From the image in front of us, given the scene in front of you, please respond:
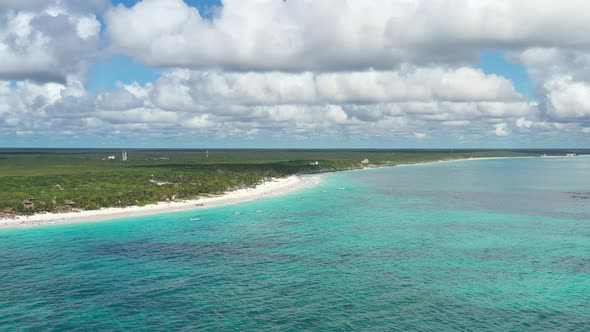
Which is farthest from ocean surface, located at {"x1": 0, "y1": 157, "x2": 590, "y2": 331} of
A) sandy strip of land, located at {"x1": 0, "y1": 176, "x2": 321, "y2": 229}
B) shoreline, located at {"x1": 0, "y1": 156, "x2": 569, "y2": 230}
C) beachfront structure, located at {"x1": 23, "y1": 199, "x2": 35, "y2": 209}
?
beachfront structure, located at {"x1": 23, "y1": 199, "x2": 35, "y2": 209}

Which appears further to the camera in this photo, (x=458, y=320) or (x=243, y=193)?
(x=243, y=193)

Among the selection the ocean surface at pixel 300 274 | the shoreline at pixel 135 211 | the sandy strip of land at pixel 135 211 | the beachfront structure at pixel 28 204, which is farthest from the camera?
the beachfront structure at pixel 28 204

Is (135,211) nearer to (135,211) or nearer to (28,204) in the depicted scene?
(135,211)

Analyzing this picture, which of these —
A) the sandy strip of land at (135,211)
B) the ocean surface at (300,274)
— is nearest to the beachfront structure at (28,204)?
the sandy strip of land at (135,211)

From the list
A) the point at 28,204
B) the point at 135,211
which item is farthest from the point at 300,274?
the point at 28,204

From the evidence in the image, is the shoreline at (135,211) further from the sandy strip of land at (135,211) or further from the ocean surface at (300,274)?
the ocean surface at (300,274)

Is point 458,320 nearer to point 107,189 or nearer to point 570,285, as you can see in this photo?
point 570,285

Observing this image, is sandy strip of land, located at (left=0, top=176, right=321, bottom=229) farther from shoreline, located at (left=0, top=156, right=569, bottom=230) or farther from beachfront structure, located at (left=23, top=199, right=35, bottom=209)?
beachfront structure, located at (left=23, top=199, right=35, bottom=209)

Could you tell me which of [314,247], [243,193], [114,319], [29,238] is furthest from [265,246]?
[243,193]
